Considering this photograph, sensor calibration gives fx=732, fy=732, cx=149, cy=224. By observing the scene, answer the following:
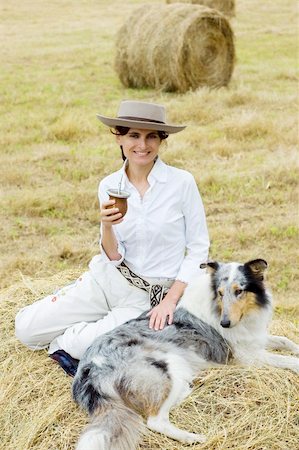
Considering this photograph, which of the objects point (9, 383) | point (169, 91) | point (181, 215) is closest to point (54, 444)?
point (9, 383)

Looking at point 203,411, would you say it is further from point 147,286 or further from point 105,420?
point 147,286

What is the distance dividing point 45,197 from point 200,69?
649 centimetres

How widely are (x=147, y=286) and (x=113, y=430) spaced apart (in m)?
1.03

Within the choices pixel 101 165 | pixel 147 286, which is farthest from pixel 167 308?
pixel 101 165

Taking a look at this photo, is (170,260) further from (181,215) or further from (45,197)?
(45,197)

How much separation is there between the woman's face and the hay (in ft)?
29.6

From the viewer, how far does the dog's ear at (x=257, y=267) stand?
12.6 feet

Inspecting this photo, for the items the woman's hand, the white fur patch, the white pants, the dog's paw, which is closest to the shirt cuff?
the white pants

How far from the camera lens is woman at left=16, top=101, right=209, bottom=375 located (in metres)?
4.14

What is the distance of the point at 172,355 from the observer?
3.83 metres

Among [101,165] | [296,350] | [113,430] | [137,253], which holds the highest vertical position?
[137,253]

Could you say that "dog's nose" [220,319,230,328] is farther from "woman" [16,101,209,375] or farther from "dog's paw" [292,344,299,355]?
"dog's paw" [292,344,299,355]

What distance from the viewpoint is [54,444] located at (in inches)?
141

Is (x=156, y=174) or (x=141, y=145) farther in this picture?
(x=156, y=174)
